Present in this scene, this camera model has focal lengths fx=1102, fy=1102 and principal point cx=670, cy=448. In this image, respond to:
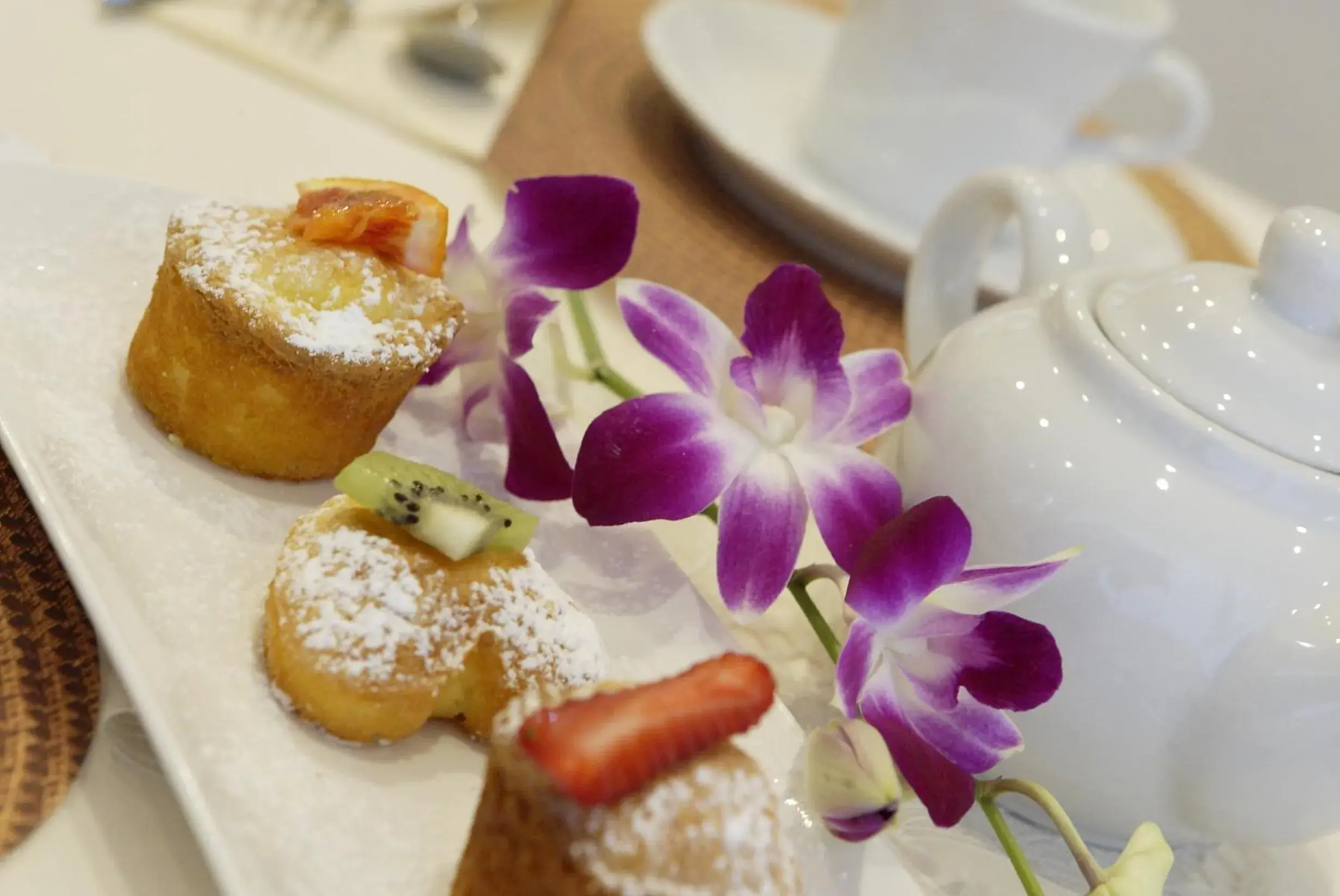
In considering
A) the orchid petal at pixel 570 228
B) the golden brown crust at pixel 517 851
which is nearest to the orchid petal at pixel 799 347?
the orchid petal at pixel 570 228

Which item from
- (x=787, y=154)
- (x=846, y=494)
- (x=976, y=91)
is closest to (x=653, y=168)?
(x=787, y=154)

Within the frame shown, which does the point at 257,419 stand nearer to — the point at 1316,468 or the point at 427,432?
the point at 427,432

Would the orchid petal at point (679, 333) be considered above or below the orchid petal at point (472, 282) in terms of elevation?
above

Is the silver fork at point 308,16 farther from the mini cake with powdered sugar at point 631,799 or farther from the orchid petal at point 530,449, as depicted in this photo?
the mini cake with powdered sugar at point 631,799

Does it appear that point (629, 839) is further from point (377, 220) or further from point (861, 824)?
point (377, 220)

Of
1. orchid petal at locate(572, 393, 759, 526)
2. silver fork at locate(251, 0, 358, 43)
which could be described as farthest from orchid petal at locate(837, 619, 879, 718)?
silver fork at locate(251, 0, 358, 43)

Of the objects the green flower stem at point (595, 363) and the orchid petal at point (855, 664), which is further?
the green flower stem at point (595, 363)

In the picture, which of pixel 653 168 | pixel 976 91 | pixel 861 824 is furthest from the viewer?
pixel 653 168
